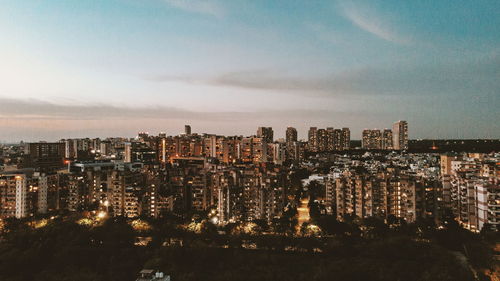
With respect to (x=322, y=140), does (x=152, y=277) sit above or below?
below

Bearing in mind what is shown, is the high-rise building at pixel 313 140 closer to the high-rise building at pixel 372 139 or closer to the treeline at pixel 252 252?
the high-rise building at pixel 372 139

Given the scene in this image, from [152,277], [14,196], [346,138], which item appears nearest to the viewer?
[152,277]

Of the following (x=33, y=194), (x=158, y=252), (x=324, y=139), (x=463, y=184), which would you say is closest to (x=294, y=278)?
(x=158, y=252)

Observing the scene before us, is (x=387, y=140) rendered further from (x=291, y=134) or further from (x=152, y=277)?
(x=152, y=277)

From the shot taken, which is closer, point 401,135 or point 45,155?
point 45,155

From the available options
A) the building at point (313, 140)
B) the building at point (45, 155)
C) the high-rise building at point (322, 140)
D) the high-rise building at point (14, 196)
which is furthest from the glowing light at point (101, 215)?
the high-rise building at point (322, 140)

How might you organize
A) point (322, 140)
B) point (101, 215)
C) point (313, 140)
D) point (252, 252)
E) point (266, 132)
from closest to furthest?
point (252, 252) < point (101, 215) < point (266, 132) < point (313, 140) < point (322, 140)

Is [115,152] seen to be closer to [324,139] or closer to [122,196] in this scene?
[122,196]

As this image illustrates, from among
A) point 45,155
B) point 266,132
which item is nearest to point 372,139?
point 266,132

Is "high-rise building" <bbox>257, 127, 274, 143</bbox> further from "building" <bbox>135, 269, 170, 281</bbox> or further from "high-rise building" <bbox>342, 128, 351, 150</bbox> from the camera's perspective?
"building" <bbox>135, 269, 170, 281</bbox>

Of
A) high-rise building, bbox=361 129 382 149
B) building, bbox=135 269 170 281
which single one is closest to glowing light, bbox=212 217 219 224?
building, bbox=135 269 170 281
